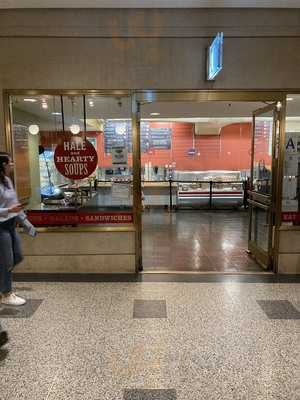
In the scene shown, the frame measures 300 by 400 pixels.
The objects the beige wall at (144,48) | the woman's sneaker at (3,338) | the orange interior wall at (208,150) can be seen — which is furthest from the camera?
the orange interior wall at (208,150)

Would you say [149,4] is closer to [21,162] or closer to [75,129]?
[75,129]

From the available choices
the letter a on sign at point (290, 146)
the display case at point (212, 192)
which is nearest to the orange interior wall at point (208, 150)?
the display case at point (212, 192)

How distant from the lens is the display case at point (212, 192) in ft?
30.3

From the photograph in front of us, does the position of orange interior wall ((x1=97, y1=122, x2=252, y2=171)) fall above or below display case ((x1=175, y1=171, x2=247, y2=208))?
above

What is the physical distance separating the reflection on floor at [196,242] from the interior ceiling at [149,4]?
3.27 m

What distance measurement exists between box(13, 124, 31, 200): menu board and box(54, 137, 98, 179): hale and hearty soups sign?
65cm

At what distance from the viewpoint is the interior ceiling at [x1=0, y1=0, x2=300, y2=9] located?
11.3 ft

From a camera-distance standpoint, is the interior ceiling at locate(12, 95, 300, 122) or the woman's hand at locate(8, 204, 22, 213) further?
the interior ceiling at locate(12, 95, 300, 122)

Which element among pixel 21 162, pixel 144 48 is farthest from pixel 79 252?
pixel 144 48

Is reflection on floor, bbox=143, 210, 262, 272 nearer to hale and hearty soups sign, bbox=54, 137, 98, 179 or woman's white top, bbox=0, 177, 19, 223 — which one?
hale and hearty soups sign, bbox=54, 137, 98, 179

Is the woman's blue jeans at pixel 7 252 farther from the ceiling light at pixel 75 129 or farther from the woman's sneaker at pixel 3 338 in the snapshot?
the ceiling light at pixel 75 129

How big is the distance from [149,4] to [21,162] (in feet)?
8.96

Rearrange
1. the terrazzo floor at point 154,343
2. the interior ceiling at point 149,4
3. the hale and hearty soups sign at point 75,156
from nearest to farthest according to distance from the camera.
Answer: the terrazzo floor at point 154,343 → the interior ceiling at point 149,4 → the hale and hearty soups sign at point 75,156

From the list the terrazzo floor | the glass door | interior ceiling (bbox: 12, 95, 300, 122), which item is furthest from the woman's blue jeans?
the glass door
